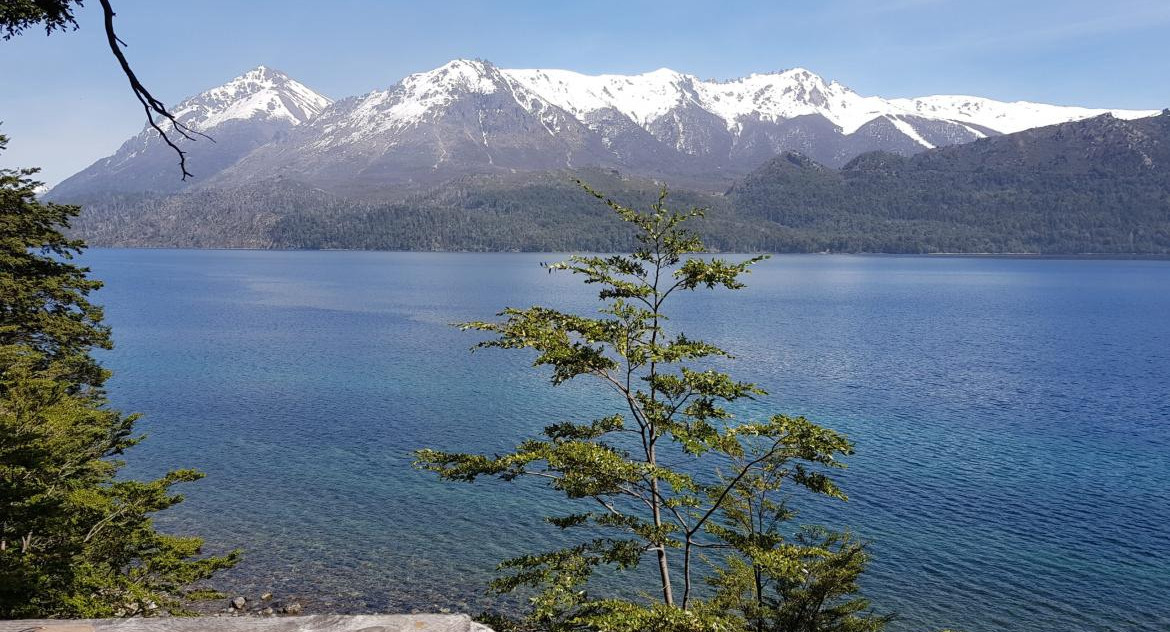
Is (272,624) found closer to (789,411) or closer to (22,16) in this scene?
(22,16)

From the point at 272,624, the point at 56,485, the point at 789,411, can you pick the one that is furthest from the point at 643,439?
the point at 789,411

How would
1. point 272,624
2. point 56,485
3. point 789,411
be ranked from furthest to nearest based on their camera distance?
1. point 789,411
2. point 56,485
3. point 272,624

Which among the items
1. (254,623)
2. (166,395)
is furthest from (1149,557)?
(166,395)

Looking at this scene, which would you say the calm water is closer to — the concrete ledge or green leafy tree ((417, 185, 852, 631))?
green leafy tree ((417, 185, 852, 631))

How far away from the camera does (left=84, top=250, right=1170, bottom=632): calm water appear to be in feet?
126

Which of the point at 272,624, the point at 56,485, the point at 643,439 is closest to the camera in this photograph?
the point at 272,624

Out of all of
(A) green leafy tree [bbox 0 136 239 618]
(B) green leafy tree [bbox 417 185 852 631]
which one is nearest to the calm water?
(A) green leafy tree [bbox 0 136 239 618]

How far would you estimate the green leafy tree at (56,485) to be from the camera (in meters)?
20.2

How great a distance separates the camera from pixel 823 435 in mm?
16969

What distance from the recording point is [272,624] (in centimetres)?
463

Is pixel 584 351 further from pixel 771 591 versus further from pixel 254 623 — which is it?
pixel 771 591

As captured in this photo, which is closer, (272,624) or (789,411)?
(272,624)

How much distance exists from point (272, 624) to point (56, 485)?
76.4ft

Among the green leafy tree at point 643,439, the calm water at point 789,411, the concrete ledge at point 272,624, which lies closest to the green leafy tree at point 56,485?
the green leafy tree at point 643,439
